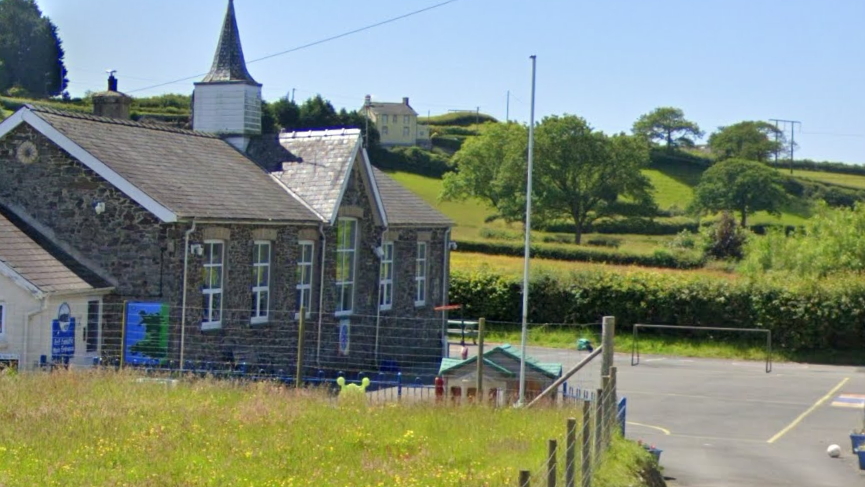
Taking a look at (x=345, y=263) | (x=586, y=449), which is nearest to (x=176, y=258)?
(x=345, y=263)

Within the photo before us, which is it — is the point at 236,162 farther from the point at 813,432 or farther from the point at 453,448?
the point at 453,448

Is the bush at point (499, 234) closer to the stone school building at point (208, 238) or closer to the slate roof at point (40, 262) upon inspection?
the stone school building at point (208, 238)

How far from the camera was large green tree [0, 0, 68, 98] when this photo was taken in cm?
11081

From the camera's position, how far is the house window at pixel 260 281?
86.2 ft

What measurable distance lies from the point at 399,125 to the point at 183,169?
109 metres

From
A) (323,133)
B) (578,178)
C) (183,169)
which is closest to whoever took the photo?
(183,169)

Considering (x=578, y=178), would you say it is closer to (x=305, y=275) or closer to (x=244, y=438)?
(x=305, y=275)

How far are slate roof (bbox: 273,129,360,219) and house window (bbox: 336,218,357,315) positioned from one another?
3.24 feet

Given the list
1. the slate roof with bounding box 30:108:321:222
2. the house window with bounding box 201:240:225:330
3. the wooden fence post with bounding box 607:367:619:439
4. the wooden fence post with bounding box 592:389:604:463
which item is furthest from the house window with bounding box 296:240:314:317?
the wooden fence post with bounding box 592:389:604:463

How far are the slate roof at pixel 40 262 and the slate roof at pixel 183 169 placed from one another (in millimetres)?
2095

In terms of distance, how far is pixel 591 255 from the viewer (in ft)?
238

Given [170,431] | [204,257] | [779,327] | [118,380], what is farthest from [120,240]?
[779,327]

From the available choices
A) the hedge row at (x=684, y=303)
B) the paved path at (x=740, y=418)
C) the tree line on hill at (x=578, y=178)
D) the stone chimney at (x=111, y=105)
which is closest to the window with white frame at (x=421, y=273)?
the paved path at (x=740, y=418)

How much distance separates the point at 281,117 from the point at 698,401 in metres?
65.0
